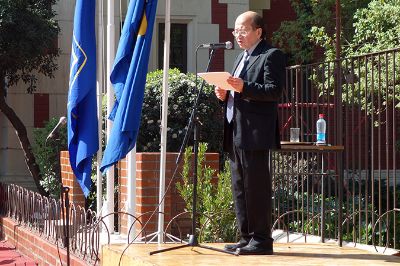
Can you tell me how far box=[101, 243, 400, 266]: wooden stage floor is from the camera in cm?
653

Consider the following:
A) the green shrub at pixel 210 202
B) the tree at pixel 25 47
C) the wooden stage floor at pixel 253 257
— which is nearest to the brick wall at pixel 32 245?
the tree at pixel 25 47

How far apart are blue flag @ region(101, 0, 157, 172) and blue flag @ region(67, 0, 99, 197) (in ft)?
1.88

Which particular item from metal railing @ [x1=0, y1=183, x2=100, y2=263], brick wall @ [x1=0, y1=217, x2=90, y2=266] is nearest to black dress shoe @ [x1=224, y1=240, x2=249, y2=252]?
metal railing @ [x1=0, y1=183, x2=100, y2=263]

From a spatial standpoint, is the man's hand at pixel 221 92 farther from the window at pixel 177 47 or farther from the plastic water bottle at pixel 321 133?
the window at pixel 177 47

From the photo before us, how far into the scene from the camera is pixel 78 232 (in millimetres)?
9469

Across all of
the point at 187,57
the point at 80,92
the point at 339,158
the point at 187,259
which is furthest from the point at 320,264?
the point at 187,57

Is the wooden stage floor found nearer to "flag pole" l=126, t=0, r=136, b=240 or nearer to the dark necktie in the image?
"flag pole" l=126, t=0, r=136, b=240

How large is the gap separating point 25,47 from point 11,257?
3.53 m

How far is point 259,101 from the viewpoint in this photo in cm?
667

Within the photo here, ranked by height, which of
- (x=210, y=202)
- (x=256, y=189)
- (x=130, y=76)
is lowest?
(x=210, y=202)

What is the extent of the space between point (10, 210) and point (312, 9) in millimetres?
6450

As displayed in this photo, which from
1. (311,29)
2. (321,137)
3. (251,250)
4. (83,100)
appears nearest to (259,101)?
(251,250)

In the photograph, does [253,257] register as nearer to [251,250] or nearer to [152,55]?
[251,250]

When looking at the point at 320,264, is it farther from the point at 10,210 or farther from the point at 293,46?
the point at 293,46
